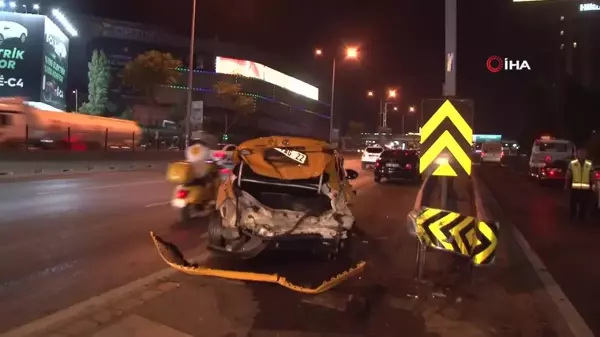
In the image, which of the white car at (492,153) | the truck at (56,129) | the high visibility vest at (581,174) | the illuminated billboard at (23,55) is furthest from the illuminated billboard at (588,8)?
the high visibility vest at (581,174)

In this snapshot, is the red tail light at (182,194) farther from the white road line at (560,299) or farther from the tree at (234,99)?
the tree at (234,99)

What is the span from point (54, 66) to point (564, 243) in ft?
201

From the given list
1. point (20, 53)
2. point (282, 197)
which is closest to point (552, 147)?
point (282, 197)

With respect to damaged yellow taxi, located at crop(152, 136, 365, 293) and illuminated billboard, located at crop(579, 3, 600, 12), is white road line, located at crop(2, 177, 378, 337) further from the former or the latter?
illuminated billboard, located at crop(579, 3, 600, 12)

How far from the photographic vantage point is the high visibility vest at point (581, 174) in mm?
15305

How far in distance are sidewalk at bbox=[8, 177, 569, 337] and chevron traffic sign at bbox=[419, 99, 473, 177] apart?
1.62 metres

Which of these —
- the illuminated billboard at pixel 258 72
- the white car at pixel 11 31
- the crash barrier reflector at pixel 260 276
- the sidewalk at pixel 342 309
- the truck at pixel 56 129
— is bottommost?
the sidewalk at pixel 342 309

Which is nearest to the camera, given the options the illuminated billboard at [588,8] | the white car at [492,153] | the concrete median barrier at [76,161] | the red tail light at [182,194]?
the red tail light at [182,194]

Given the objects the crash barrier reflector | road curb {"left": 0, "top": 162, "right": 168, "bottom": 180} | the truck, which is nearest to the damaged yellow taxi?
the crash barrier reflector

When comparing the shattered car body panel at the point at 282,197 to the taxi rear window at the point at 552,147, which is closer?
the shattered car body panel at the point at 282,197

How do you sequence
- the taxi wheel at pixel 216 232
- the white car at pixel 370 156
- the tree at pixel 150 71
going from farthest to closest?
the tree at pixel 150 71 < the white car at pixel 370 156 < the taxi wheel at pixel 216 232

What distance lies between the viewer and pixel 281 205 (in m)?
9.43

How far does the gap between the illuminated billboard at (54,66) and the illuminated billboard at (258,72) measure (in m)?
20.0

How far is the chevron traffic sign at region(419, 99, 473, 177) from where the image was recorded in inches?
388
